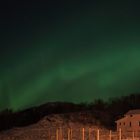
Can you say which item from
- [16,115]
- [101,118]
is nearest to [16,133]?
[101,118]

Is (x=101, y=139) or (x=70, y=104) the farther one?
(x=70, y=104)

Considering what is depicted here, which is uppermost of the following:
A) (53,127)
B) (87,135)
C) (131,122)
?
(131,122)

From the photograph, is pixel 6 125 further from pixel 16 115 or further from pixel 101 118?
pixel 101 118

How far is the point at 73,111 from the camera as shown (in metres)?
84.4

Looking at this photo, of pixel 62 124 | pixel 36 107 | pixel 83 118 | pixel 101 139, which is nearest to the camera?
pixel 101 139

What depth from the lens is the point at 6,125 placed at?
79.9 m

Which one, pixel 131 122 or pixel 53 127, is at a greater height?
pixel 131 122

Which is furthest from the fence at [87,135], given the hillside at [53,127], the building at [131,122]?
the building at [131,122]

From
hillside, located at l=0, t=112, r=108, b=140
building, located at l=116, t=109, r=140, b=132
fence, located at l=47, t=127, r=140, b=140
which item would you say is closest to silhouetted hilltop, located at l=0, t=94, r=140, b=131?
hillside, located at l=0, t=112, r=108, b=140

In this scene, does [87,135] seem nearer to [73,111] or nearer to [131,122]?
[131,122]

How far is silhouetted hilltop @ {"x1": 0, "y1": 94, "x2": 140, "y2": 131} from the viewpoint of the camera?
246ft

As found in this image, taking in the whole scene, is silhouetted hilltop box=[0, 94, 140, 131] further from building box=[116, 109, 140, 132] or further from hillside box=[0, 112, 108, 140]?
building box=[116, 109, 140, 132]

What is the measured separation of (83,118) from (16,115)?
25638mm

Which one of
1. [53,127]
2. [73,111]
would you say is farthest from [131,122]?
[73,111]
